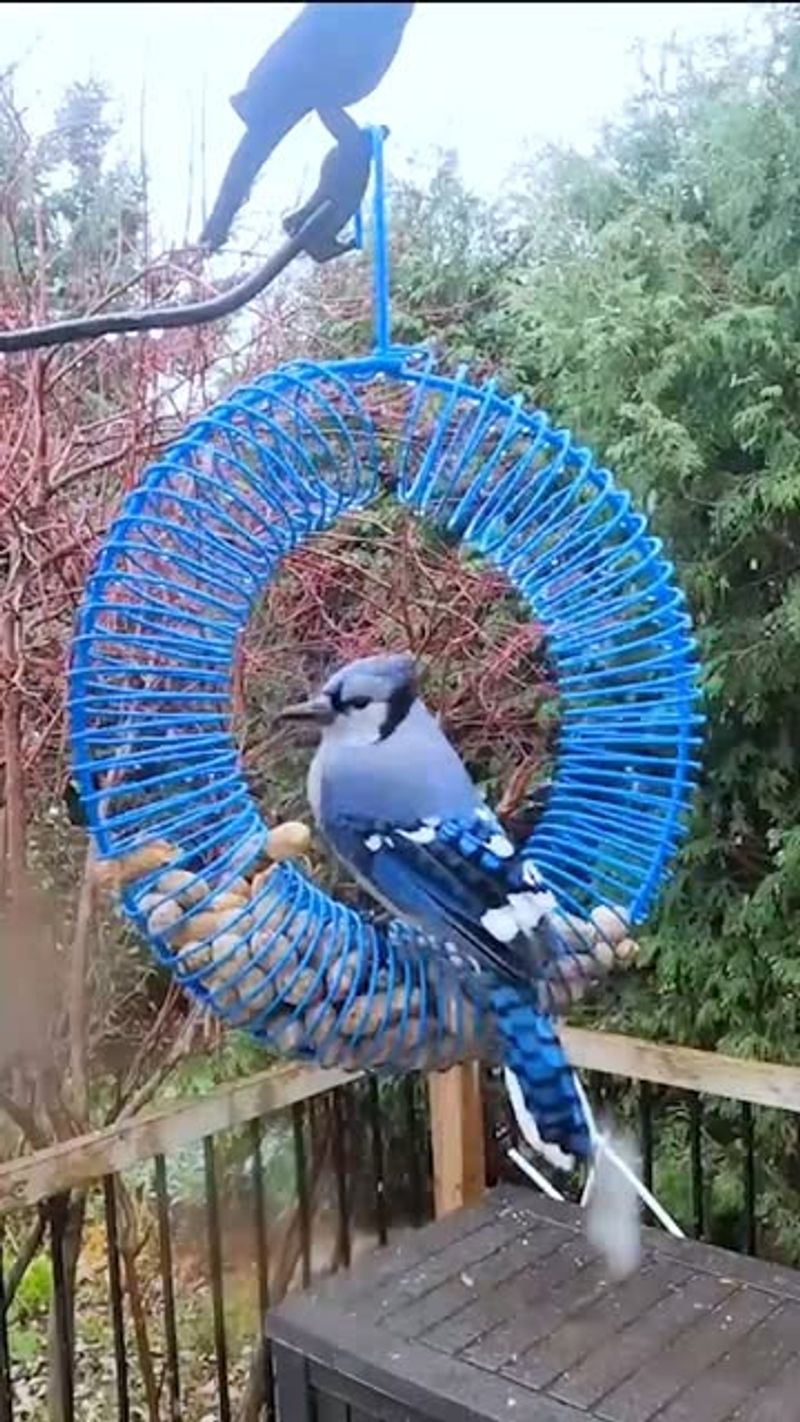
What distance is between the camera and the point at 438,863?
3.09 ft

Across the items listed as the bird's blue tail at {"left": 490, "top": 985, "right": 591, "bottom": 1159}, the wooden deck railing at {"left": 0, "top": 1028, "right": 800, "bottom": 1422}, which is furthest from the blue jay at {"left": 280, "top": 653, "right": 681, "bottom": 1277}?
the wooden deck railing at {"left": 0, "top": 1028, "right": 800, "bottom": 1422}

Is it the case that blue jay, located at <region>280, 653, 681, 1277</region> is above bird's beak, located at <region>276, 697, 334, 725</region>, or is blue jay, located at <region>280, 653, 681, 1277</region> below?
below

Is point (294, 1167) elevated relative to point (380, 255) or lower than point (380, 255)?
lower

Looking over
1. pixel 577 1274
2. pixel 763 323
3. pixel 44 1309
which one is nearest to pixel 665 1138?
pixel 577 1274

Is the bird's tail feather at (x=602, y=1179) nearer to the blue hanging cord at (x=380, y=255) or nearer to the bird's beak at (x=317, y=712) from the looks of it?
the bird's beak at (x=317, y=712)

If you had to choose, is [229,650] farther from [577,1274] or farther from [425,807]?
[577,1274]

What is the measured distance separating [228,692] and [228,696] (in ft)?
0.04

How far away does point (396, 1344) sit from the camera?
54.8 inches

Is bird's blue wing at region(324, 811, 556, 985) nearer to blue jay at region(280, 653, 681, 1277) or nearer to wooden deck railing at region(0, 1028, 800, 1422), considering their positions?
blue jay at region(280, 653, 681, 1277)

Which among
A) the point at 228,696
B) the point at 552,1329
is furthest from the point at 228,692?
the point at 552,1329

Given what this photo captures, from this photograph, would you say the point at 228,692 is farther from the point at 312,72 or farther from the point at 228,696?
the point at 312,72

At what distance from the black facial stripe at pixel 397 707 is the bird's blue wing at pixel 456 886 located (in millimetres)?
66

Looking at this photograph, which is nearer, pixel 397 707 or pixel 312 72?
pixel 312 72

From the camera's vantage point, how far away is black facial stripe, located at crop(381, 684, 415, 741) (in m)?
0.97
